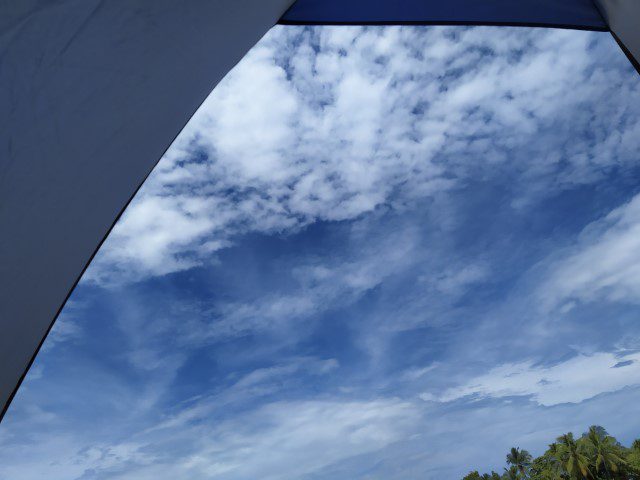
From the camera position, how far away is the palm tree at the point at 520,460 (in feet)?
164

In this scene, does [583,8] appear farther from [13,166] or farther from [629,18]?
[13,166]

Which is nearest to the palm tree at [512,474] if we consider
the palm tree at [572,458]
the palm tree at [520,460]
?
the palm tree at [520,460]

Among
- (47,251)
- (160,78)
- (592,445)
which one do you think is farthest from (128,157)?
(592,445)

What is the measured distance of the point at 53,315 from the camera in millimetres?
2438

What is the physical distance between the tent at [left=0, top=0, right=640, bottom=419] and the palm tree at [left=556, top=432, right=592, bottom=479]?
44.0 metres

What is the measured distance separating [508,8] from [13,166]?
3971mm

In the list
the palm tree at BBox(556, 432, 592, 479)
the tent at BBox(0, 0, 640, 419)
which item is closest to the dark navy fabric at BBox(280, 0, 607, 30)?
the tent at BBox(0, 0, 640, 419)

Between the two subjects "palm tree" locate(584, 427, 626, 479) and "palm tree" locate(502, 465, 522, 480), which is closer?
"palm tree" locate(584, 427, 626, 479)

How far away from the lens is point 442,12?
383cm

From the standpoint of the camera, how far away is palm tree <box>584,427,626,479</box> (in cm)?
3528

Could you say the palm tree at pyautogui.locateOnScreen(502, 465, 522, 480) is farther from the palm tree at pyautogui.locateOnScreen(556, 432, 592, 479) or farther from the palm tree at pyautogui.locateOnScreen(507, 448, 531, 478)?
the palm tree at pyautogui.locateOnScreen(556, 432, 592, 479)

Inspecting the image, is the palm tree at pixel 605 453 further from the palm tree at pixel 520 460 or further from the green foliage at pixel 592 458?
the palm tree at pixel 520 460

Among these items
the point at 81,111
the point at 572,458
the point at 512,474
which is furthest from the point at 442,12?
the point at 512,474

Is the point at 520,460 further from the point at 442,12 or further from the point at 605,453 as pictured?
the point at 442,12
